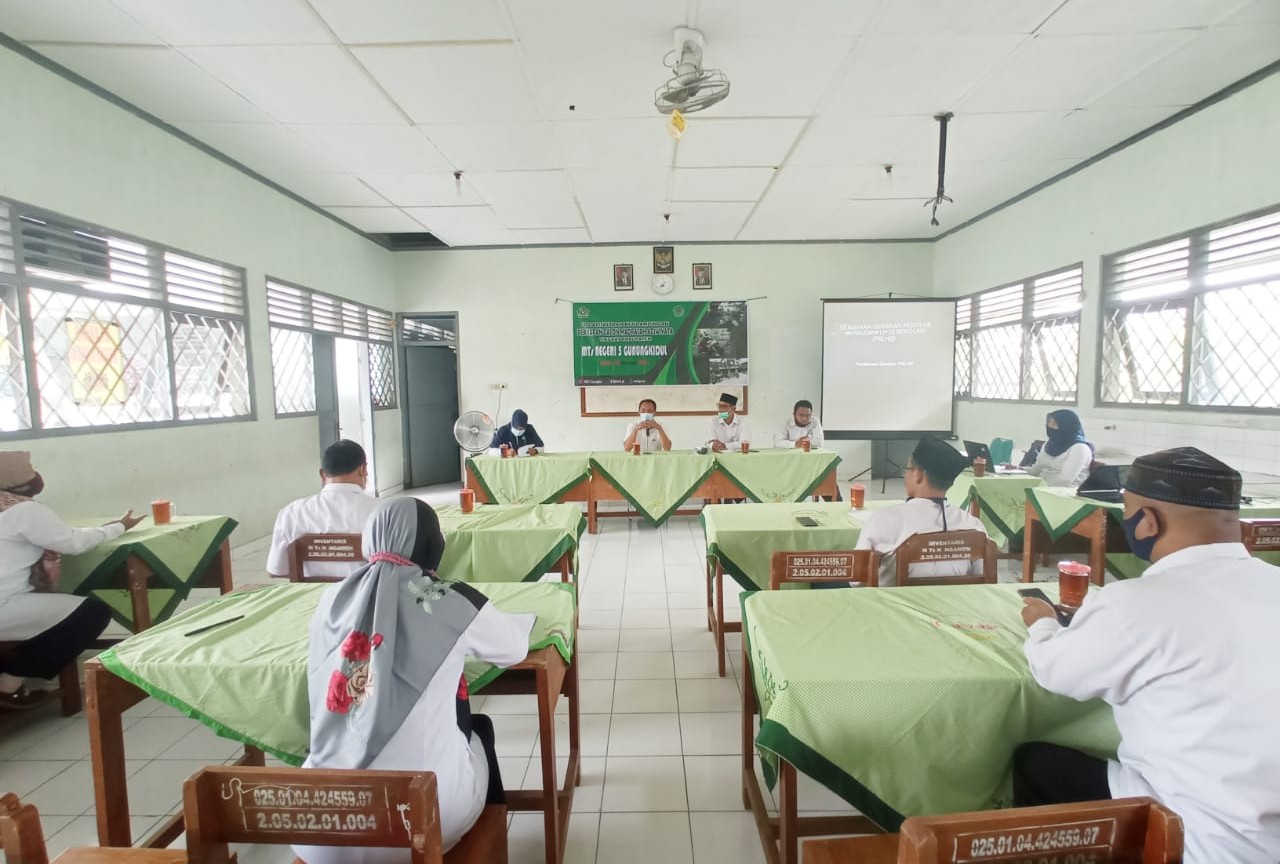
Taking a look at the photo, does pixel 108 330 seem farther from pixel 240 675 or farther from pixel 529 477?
pixel 240 675

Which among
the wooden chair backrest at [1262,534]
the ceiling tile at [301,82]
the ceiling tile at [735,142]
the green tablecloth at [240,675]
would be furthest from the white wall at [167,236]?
the wooden chair backrest at [1262,534]

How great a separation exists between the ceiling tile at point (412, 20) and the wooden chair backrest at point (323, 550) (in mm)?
2330

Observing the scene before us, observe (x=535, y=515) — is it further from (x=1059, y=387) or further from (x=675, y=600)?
(x=1059, y=387)

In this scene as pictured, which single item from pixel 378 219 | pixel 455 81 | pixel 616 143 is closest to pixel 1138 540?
pixel 455 81

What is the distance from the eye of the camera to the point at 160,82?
3137mm

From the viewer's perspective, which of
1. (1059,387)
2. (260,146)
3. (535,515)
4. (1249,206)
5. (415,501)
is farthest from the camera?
(1059,387)

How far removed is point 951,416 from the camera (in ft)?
21.0

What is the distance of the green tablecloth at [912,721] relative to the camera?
1.17 meters

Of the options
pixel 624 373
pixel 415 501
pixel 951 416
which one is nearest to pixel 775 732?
pixel 415 501

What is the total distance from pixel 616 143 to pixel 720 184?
1203 millimetres

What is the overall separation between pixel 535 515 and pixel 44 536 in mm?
1855

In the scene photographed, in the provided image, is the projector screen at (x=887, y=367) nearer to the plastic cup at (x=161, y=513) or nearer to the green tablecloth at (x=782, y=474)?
the green tablecloth at (x=782, y=474)

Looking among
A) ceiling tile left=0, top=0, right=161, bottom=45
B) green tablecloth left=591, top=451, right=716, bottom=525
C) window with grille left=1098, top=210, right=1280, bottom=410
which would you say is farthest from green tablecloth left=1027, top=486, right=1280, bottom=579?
ceiling tile left=0, top=0, right=161, bottom=45

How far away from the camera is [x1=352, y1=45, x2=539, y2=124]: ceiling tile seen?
2.88 m
